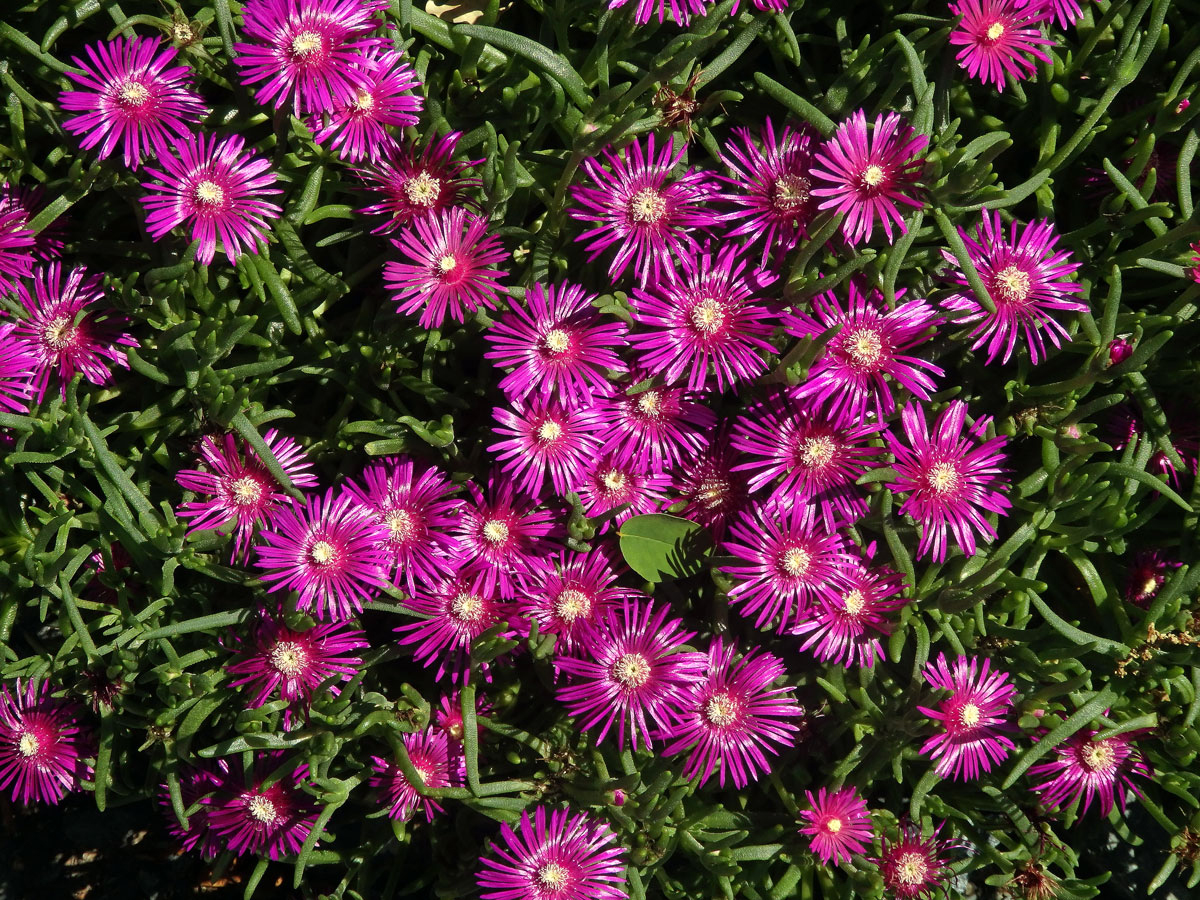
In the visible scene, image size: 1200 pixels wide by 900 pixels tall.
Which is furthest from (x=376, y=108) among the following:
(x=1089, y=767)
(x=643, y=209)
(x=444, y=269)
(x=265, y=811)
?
(x=1089, y=767)

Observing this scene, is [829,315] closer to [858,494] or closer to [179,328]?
[858,494]

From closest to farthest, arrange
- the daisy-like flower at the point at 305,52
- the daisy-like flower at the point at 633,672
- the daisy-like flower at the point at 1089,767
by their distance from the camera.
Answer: the daisy-like flower at the point at 305,52 < the daisy-like flower at the point at 633,672 < the daisy-like flower at the point at 1089,767

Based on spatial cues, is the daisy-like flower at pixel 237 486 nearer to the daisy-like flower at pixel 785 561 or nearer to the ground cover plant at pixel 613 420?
the ground cover plant at pixel 613 420

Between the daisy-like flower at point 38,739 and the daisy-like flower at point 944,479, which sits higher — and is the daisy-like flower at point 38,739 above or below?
above

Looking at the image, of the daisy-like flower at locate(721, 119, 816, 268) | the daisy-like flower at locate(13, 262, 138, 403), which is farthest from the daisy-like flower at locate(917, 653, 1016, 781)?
the daisy-like flower at locate(13, 262, 138, 403)

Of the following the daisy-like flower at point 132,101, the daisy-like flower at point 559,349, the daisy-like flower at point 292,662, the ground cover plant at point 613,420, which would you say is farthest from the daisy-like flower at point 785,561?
the daisy-like flower at point 132,101

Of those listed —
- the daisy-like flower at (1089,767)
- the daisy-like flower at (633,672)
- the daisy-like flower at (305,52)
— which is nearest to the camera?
the daisy-like flower at (305,52)

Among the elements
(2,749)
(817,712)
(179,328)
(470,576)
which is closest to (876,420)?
(817,712)

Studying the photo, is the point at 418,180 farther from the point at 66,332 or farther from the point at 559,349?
the point at 66,332
